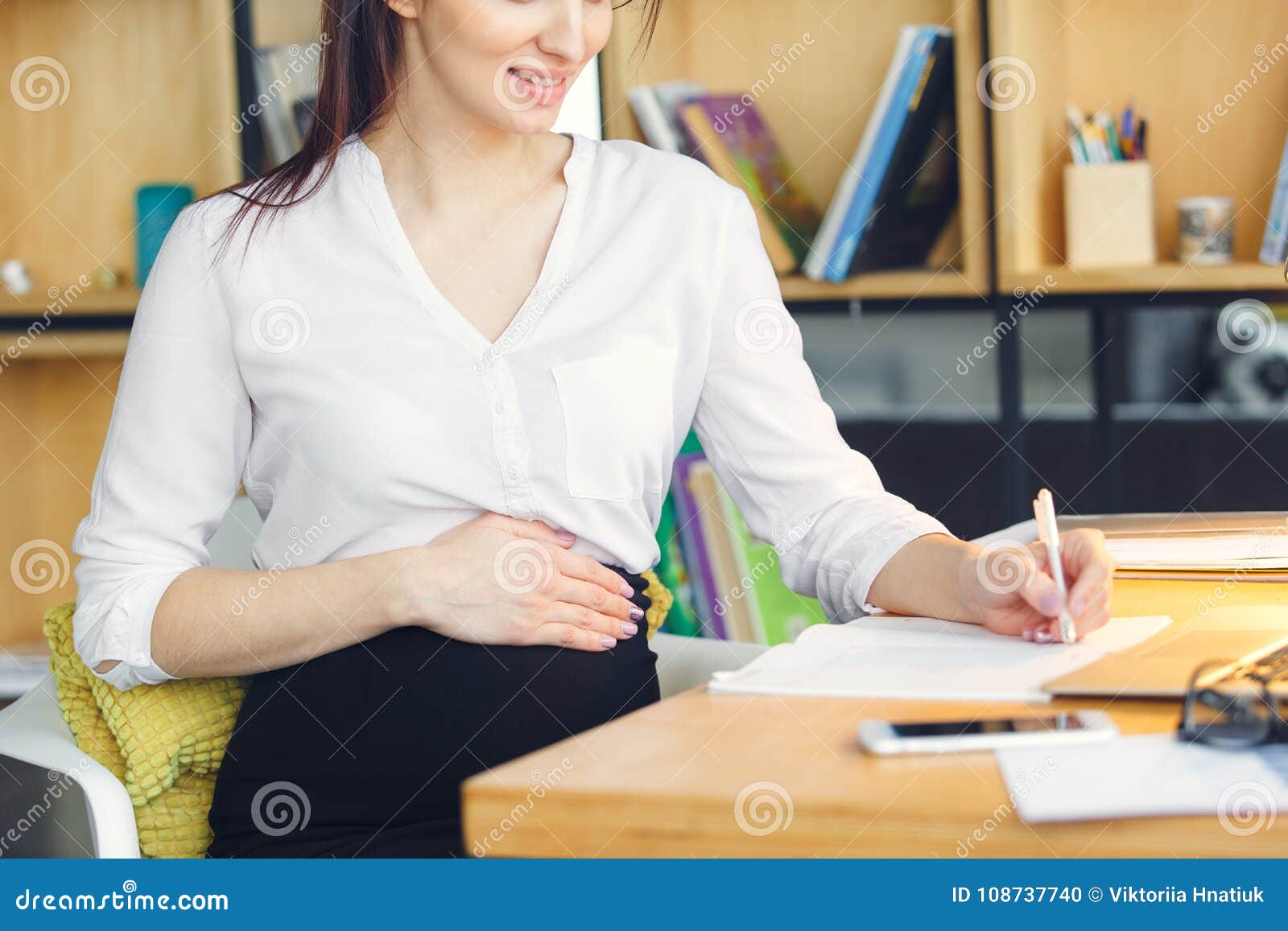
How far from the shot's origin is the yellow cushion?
1041 mm

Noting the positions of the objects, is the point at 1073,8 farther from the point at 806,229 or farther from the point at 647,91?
the point at 647,91

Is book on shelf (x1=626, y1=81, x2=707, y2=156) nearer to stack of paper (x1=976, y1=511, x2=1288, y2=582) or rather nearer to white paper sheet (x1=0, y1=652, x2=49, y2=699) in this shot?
stack of paper (x1=976, y1=511, x2=1288, y2=582)

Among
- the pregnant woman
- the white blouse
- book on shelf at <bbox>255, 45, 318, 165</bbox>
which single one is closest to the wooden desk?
the pregnant woman

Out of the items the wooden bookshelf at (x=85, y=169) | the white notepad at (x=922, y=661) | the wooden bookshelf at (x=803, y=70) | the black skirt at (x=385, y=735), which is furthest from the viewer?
the wooden bookshelf at (x=85, y=169)

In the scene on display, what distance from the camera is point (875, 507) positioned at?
1145 millimetres

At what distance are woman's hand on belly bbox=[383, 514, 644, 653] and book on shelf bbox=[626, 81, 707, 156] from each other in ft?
3.87

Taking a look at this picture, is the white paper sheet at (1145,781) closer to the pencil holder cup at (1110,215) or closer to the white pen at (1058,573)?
the white pen at (1058,573)

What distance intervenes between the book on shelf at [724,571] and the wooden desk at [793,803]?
1.53 metres

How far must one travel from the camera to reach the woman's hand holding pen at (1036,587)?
91 cm

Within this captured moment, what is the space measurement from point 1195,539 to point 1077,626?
34 cm

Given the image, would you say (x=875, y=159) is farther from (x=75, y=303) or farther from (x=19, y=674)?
(x=19, y=674)

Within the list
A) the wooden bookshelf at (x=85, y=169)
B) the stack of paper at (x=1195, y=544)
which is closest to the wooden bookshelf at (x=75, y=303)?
the wooden bookshelf at (x=85, y=169)

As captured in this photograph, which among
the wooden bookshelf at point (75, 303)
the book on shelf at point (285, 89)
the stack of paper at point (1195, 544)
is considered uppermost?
the book on shelf at point (285, 89)
